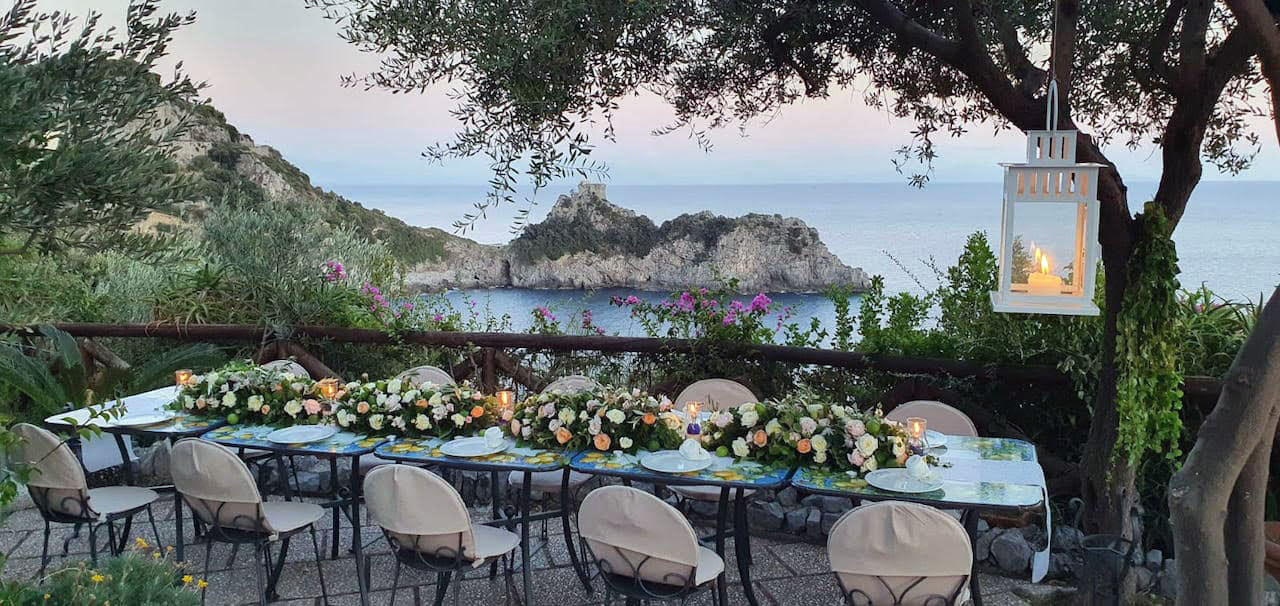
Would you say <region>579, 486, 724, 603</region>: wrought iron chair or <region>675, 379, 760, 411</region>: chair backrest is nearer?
<region>579, 486, 724, 603</region>: wrought iron chair

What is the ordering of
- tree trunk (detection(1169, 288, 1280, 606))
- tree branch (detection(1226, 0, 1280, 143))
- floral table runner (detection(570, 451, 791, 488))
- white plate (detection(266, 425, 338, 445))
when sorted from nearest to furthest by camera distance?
tree trunk (detection(1169, 288, 1280, 606)) → tree branch (detection(1226, 0, 1280, 143)) → floral table runner (detection(570, 451, 791, 488)) → white plate (detection(266, 425, 338, 445))

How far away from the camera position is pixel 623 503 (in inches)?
132

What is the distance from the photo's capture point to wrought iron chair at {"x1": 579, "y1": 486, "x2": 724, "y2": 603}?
3.33 m

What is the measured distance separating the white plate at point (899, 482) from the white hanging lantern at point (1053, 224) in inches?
47.7

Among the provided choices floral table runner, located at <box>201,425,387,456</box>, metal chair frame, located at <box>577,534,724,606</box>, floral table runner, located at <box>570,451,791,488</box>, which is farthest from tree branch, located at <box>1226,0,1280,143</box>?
floral table runner, located at <box>201,425,387,456</box>

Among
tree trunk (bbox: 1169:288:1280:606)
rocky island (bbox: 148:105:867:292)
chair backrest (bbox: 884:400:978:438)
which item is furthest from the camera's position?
rocky island (bbox: 148:105:867:292)

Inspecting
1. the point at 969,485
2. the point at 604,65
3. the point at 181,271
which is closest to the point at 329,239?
the point at 181,271

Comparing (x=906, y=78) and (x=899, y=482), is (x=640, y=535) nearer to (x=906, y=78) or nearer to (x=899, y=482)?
(x=899, y=482)

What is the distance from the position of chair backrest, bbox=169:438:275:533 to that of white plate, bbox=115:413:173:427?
0.65 meters

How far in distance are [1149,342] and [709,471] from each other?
1867 millimetres

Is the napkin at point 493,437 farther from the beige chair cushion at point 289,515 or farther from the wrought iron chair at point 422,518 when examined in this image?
the beige chair cushion at point 289,515

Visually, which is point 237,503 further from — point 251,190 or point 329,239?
point 251,190

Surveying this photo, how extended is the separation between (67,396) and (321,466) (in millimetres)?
2113

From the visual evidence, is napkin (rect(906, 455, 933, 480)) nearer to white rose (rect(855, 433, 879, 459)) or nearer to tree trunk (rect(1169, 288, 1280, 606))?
white rose (rect(855, 433, 879, 459))
